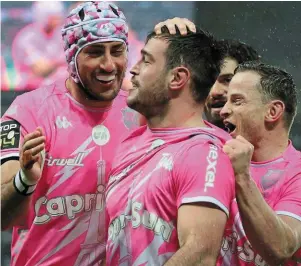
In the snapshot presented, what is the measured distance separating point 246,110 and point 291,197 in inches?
19.7

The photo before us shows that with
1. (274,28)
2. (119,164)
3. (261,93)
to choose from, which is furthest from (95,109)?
(274,28)

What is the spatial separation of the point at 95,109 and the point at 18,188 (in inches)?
21.4

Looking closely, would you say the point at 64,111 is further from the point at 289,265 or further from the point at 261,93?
the point at 289,265

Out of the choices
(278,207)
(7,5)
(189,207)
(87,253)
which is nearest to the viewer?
(189,207)

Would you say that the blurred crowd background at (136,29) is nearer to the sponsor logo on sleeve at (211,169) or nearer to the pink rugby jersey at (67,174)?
the pink rugby jersey at (67,174)

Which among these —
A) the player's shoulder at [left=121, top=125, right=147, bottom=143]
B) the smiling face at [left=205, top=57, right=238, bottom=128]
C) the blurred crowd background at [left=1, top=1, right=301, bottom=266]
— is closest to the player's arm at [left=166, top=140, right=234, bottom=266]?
the player's shoulder at [left=121, top=125, right=147, bottom=143]

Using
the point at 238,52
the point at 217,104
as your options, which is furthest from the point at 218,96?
the point at 238,52

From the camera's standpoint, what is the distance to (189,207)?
380 cm

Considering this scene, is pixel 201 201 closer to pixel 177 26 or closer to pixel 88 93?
pixel 177 26

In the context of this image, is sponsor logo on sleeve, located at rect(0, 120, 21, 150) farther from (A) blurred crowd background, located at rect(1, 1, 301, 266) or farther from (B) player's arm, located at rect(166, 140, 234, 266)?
(A) blurred crowd background, located at rect(1, 1, 301, 266)

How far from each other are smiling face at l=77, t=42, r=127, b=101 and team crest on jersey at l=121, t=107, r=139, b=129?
14 centimetres

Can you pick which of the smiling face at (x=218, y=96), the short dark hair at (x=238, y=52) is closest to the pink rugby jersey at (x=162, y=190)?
the smiling face at (x=218, y=96)

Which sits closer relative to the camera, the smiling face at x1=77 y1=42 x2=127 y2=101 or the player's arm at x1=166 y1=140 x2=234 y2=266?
the player's arm at x1=166 y1=140 x2=234 y2=266

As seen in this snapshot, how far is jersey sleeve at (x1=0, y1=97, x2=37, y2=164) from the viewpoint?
4.48 m
